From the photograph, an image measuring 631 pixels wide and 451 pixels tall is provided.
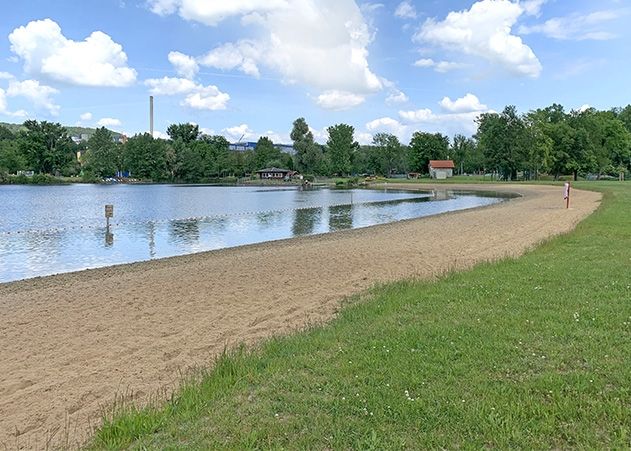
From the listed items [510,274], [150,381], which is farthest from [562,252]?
[150,381]

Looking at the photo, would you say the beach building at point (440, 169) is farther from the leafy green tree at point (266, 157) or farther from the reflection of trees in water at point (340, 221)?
the reflection of trees in water at point (340, 221)

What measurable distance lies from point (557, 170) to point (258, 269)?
3390 inches

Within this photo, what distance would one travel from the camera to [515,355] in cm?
472

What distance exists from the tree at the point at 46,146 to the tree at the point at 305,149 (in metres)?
53.8

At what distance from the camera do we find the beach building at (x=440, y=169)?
108125 mm

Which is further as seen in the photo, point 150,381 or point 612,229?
point 612,229

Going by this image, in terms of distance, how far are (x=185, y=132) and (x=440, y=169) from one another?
242 ft

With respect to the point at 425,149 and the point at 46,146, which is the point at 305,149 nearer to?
the point at 425,149

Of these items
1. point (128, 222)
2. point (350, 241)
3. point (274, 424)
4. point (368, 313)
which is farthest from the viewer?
point (128, 222)

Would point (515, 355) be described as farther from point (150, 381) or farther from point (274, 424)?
point (150, 381)

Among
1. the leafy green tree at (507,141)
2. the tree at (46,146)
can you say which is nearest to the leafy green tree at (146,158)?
the tree at (46,146)

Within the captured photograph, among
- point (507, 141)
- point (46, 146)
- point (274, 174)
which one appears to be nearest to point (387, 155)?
point (274, 174)

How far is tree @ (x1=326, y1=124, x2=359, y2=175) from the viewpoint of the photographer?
5085 inches

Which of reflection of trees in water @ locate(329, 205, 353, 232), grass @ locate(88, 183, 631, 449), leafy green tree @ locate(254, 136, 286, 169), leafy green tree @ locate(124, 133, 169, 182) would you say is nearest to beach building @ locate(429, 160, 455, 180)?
leafy green tree @ locate(254, 136, 286, 169)
